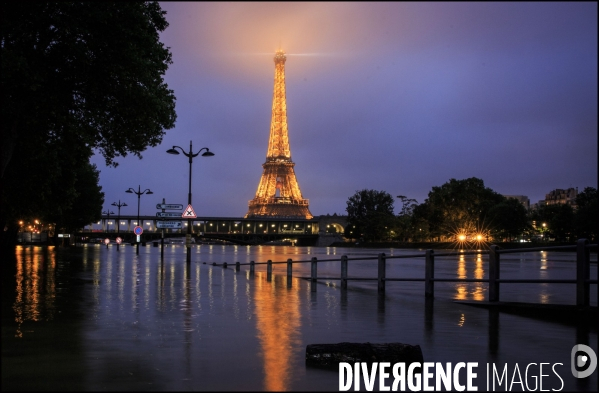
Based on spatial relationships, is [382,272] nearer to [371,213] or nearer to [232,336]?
[232,336]

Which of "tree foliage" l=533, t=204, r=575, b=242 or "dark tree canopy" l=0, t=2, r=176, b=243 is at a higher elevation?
"dark tree canopy" l=0, t=2, r=176, b=243

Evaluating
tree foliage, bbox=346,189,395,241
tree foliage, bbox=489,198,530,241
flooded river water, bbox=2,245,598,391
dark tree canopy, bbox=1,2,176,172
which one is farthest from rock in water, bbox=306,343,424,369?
tree foliage, bbox=346,189,395,241

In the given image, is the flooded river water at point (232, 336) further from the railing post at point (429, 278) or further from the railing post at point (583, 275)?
the railing post at point (429, 278)

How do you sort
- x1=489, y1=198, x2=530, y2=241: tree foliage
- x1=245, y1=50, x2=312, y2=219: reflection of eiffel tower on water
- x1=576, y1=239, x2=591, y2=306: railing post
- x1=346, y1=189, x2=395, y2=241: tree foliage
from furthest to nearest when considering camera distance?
x1=245, y1=50, x2=312, y2=219: reflection of eiffel tower on water, x1=346, y1=189, x2=395, y2=241: tree foliage, x1=489, y1=198, x2=530, y2=241: tree foliage, x1=576, y1=239, x2=591, y2=306: railing post

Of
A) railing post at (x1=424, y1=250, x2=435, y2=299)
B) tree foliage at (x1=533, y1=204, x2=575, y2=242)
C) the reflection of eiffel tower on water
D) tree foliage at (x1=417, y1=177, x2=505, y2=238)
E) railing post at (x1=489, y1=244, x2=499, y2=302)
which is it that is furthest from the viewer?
the reflection of eiffel tower on water

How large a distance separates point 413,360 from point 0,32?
55.0 ft

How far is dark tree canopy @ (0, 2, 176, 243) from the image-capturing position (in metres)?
20.0

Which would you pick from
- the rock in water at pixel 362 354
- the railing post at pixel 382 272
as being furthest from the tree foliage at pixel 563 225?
the rock in water at pixel 362 354

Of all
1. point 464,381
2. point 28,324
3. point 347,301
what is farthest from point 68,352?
point 347,301

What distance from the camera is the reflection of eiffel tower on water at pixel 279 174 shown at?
178 meters

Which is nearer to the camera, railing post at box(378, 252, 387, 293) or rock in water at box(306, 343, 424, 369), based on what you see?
rock in water at box(306, 343, 424, 369)

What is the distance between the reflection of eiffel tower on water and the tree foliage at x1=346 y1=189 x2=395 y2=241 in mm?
15412

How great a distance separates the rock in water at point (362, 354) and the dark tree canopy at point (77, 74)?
14557mm

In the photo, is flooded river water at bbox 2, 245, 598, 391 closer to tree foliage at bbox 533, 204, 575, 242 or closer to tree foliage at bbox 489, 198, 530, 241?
tree foliage at bbox 489, 198, 530, 241
